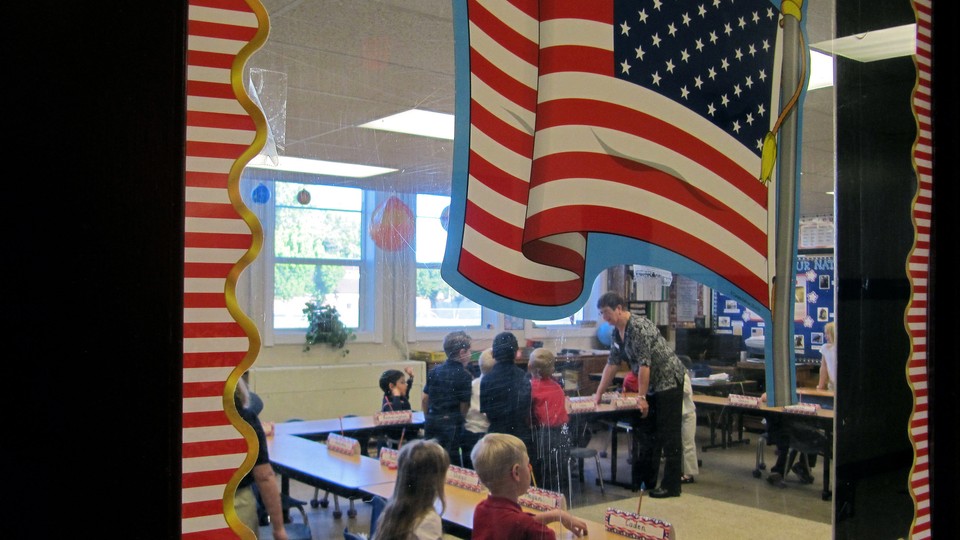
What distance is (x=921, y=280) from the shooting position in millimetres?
2623

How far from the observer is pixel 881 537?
257 centimetres

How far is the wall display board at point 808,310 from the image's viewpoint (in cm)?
230

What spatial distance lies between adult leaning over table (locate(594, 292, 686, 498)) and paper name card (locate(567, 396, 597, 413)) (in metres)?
0.17

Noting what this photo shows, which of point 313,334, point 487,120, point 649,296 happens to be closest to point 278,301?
point 313,334

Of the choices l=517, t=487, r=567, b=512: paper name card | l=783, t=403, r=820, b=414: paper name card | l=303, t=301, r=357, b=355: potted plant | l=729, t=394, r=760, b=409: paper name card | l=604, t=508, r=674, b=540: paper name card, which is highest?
l=303, t=301, r=357, b=355: potted plant

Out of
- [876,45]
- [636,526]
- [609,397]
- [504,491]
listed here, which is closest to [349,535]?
[504,491]

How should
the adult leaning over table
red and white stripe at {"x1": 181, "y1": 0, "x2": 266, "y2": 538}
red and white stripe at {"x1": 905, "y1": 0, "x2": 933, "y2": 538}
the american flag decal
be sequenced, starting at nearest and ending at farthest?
red and white stripe at {"x1": 181, "y1": 0, "x2": 266, "y2": 538} → the american flag decal → the adult leaning over table → red and white stripe at {"x1": 905, "y1": 0, "x2": 933, "y2": 538}

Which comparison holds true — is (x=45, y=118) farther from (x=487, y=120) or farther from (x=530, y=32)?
(x=530, y=32)

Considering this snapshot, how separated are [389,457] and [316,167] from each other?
0.56 metres

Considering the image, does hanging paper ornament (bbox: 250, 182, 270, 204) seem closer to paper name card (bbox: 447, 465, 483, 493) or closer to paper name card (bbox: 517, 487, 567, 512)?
paper name card (bbox: 447, 465, 483, 493)

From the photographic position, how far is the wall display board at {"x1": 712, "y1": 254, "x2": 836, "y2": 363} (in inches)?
90.7

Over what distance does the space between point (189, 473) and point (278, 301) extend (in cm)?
32

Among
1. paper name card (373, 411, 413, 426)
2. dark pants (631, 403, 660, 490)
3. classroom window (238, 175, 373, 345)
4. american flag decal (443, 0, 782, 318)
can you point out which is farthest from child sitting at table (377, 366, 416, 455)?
dark pants (631, 403, 660, 490)

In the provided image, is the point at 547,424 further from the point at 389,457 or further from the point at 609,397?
the point at 389,457
